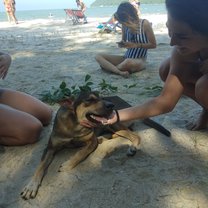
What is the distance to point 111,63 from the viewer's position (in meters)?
6.10

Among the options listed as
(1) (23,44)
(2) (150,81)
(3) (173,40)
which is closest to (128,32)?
(2) (150,81)

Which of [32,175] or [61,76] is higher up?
[32,175]

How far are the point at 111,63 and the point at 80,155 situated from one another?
3429mm

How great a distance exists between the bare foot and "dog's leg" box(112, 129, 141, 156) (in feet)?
1.91

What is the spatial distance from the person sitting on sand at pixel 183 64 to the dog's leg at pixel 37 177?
0.46m

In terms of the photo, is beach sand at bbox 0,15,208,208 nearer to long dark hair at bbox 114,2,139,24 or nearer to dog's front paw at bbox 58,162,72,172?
dog's front paw at bbox 58,162,72,172

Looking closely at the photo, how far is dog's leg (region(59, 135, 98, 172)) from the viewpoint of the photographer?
2.81m

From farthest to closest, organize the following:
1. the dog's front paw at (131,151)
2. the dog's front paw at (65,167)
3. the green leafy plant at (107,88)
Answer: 1. the green leafy plant at (107,88)
2. the dog's front paw at (131,151)
3. the dog's front paw at (65,167)

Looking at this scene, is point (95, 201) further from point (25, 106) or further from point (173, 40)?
point (25, 106)

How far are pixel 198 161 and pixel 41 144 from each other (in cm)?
150

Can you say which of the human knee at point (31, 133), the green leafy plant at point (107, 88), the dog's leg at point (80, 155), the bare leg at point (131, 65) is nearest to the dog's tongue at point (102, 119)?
the dog's leg at point (80, 155)

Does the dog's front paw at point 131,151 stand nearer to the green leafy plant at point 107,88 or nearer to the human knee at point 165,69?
the human knee at point 165,69

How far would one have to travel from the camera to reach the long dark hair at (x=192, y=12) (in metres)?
2.02

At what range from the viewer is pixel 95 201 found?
2373mm
